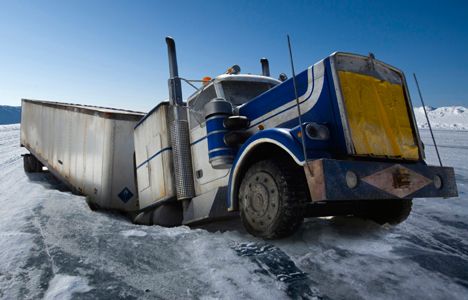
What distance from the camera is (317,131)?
305 cm

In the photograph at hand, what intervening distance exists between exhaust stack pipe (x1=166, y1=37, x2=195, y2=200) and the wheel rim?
181 cm

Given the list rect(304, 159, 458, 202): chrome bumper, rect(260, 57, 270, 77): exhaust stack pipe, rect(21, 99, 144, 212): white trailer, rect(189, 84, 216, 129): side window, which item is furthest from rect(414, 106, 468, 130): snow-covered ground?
rect(21, 99, 144, 212): white trailer

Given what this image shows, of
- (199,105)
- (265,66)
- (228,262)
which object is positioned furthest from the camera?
(265,66)

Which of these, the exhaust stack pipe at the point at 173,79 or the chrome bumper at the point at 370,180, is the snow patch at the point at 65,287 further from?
the exhaust stack pipe at the point at 173,79

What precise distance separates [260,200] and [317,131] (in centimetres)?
86

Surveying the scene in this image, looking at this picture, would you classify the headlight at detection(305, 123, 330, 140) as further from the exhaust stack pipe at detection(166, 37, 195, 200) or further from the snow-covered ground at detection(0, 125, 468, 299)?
the exhaust stack pipe at detection(166, 37, 195, 200)

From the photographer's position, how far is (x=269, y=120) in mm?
3730

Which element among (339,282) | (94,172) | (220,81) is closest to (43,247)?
(339,282)

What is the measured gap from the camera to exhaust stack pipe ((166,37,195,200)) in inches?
198

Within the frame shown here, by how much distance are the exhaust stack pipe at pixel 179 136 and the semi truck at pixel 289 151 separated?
0.05 ft

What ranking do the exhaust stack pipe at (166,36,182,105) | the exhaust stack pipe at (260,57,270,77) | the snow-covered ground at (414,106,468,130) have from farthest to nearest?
1. the snow-covered ground at (414,106,468,130)
2. the exhaust stack pipe at (260,57,270,77)
3. the exhaust stack pipe at (166,36,182,105)

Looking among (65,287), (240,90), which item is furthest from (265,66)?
(65,287)

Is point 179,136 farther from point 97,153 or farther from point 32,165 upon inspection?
point 32,165

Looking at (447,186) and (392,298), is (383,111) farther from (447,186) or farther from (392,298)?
(392,298)
